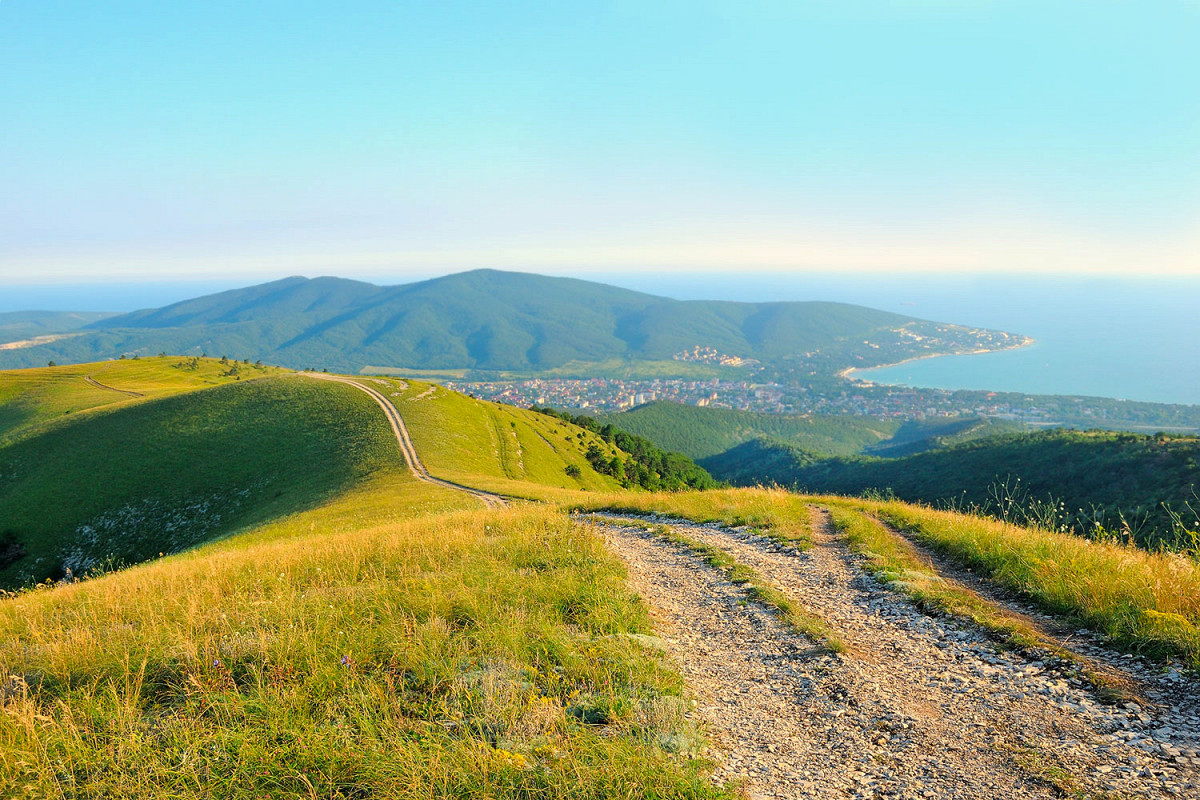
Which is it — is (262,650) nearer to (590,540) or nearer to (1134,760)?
(590,540)

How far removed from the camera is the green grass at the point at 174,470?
106 ft

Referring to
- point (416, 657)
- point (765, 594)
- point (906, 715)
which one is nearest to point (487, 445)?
point (765, 594)

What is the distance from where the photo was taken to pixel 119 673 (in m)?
5.67

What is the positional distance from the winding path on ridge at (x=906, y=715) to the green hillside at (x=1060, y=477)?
18.7 feet

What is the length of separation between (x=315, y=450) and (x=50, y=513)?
56.1 feet

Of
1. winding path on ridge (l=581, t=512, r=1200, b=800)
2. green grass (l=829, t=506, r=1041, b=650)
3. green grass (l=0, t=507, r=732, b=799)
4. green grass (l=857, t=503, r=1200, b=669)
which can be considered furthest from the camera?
green grass (l=829, t=506, r=1041, b=650)

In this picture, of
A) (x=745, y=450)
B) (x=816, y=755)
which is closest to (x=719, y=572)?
(x=816, y=755)

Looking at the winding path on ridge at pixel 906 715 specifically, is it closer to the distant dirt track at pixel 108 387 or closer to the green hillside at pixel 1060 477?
the green hillside at pixel 1060 477

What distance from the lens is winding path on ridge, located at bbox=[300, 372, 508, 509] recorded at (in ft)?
86.3

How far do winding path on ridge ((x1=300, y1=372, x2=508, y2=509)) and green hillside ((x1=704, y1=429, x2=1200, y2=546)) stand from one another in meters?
14.8

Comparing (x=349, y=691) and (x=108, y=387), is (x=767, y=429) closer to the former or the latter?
(x=108, y=387)

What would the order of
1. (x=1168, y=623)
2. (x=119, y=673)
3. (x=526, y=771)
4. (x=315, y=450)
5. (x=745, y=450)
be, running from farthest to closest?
(x=745, y=450), (x=315, y=450), (x=1168, y=623), (x=119, y=673), (x=526, y=771)

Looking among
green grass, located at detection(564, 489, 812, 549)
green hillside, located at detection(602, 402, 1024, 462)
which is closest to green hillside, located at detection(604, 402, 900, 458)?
green hillside, located at detection(602, 402, 1024, 462)

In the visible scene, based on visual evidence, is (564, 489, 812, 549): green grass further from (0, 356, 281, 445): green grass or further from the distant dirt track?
the distant dirt track
